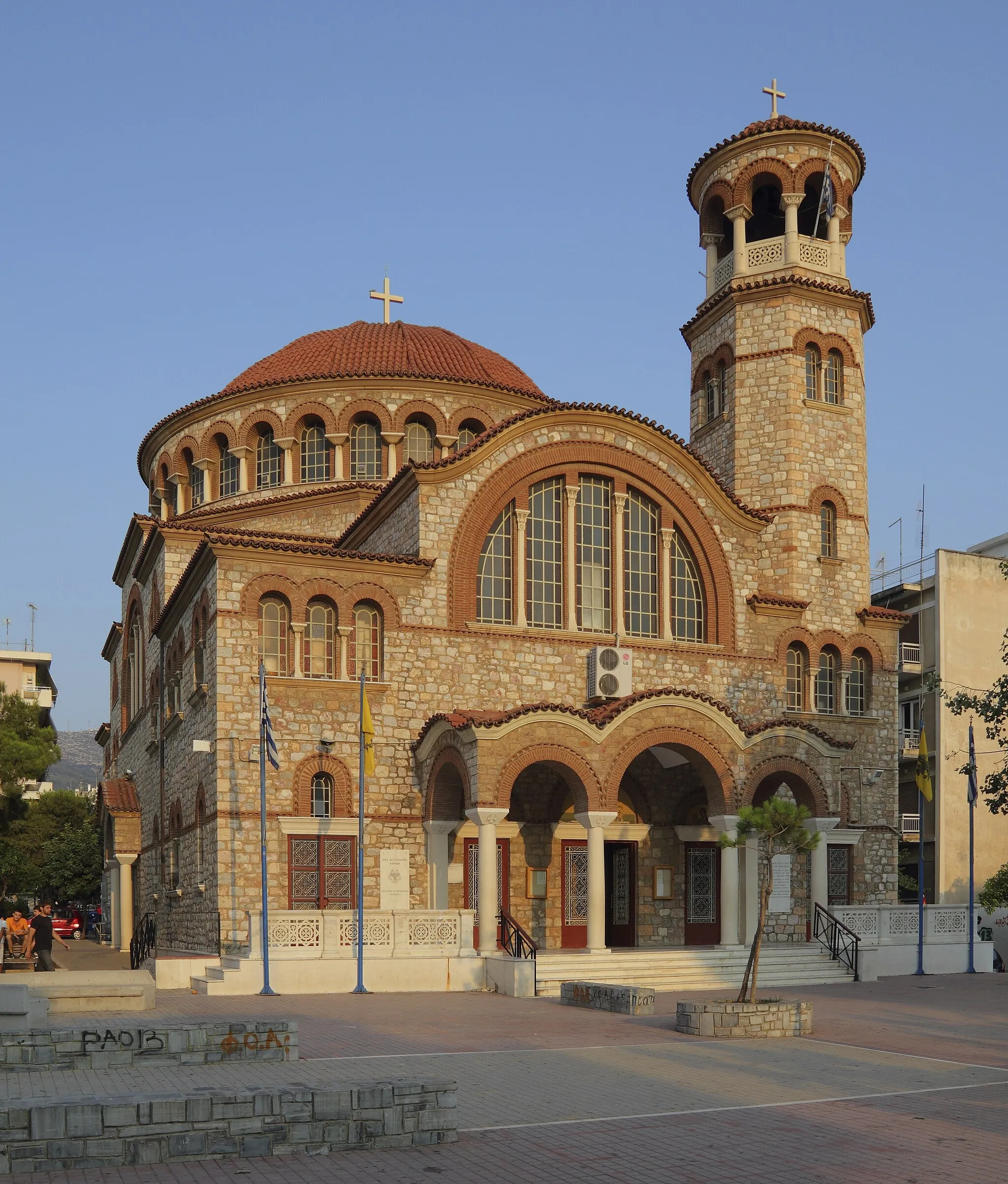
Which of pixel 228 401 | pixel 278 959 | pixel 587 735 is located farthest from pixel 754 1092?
pixel 228 401

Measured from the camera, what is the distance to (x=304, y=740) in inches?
1036

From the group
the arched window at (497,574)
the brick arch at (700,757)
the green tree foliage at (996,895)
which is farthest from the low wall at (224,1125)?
the green tree foliage at (996,895)

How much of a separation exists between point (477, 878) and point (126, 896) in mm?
15443

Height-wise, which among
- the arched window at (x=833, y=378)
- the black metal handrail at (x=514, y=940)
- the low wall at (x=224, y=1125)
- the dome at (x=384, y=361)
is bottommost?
the black metal handrail at (x=514, y=940)

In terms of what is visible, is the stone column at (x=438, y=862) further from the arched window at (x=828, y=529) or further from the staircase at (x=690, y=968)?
the arched window at (x=828, y=529)

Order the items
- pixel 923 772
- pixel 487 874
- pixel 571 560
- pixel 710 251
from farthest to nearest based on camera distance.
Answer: pixel 710 251
pixel 923 772
pixel 571 560
pixel 487 874

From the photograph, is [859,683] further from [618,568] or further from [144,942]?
[144,942]

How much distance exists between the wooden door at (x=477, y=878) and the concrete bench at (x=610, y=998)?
3.71 meters

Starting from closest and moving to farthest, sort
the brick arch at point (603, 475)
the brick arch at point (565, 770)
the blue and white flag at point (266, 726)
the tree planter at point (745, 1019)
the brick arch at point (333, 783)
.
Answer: the tree planter at point (745, 1019), the blue and white flag at point (266, 726), the brick arch at point (565, 770), the brick arch at point (333, 783), the brick arch at point (603, 475)

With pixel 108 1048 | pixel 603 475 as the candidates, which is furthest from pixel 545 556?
pixel 108 1048

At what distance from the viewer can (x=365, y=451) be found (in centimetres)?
3691

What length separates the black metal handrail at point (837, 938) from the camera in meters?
27.9

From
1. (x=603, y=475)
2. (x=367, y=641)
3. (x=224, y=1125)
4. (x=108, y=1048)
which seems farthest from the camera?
(x=603, y=475)

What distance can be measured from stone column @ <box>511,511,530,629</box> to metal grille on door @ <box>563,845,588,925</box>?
5.00 meters
